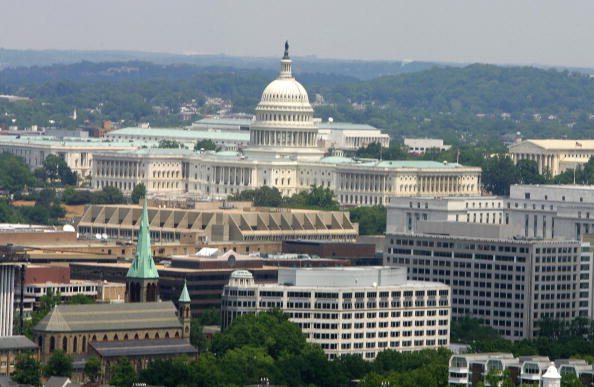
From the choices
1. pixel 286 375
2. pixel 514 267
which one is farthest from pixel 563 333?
pixel 286 375

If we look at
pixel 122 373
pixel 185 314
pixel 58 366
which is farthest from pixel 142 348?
pixel 58 366

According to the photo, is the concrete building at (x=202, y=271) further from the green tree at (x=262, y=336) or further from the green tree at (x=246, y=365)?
the green tree at (x=246, y=365)

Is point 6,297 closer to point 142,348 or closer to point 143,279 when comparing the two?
point 142,348

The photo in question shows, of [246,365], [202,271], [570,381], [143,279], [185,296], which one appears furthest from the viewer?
[202,271]

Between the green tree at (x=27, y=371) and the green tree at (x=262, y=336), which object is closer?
the green tree at (x=27, y=371)

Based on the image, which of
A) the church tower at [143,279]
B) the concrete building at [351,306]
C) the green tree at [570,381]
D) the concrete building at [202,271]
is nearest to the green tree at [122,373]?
the church tower at [143,279]
